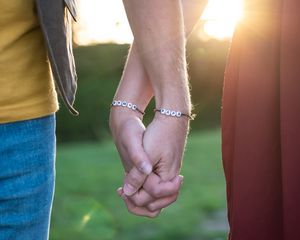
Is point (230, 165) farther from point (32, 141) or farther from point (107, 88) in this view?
point (107, 88)

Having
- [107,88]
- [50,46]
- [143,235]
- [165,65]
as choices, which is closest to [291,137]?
[165,65]

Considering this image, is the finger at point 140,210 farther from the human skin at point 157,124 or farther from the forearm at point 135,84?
the forearm at point 135,84

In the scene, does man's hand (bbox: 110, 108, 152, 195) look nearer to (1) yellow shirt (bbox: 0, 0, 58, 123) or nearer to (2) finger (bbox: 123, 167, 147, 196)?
Result: (2) finger (bbox: 123, 167, 147, 196)

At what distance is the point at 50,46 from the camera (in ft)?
6.20

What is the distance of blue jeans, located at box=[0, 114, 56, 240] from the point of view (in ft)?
6.29

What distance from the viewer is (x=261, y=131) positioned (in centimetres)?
199

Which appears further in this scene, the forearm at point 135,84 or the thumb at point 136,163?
the forearm at point 135,84

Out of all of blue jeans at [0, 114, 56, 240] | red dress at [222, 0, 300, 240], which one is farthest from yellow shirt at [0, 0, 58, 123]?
red dress at [222, 0, 300, 240]

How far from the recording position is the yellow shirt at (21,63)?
6.17ft

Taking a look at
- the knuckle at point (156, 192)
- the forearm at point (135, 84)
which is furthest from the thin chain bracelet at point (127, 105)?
the knuckle at point (156, 192)

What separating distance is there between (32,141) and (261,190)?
0.56 metres

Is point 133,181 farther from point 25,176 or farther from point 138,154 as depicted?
point 25,176

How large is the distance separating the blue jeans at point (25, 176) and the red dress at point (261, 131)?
46 cm

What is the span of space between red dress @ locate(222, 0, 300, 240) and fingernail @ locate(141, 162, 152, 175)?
0.22 m
